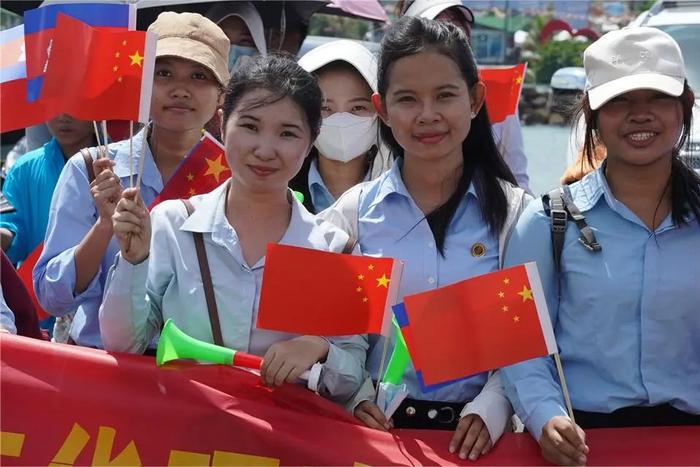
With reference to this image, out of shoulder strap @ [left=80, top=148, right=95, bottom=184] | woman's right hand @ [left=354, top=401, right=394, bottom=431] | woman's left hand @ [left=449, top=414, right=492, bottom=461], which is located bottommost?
woman's left hand @ [left=449, top=414, right=492, bottom=461]

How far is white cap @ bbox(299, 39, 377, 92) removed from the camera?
4.25 m

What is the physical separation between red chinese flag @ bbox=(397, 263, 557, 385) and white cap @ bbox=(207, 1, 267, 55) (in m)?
2.92

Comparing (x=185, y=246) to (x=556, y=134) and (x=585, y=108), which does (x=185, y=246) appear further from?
(x=556, y=134)

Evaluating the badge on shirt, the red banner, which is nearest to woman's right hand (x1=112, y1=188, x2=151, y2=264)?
the red banner

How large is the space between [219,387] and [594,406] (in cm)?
104

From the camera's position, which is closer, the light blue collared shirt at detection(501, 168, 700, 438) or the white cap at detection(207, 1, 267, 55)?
the light blue collared shirt at detection(501, 168, 700, 438)

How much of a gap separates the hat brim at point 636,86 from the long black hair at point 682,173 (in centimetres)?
8

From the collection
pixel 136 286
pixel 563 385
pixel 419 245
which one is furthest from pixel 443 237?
pixel 136 286

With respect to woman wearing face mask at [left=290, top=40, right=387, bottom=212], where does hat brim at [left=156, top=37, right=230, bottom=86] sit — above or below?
above

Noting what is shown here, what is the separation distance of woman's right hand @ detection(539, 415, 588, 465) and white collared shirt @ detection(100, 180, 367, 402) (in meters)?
0.56

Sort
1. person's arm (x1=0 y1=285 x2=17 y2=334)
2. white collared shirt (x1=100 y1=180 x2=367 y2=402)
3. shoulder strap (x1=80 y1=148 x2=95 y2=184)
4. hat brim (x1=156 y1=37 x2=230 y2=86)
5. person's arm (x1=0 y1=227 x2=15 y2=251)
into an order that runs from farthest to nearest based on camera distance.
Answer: person's arm (x1=0 y1=227 x2=15 y2=251) → hat brim (x1=156 y1=37 x2=230 y2=86) → shoulder strap (x1=80 y1=148 x2=95 y2=184) → person's arm (x1=0 y1=285 x2=17 y2=334) → white collared shirt (x1=100 y1=180 x2=367 y2=402)

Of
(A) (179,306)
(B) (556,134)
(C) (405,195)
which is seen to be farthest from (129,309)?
(B) (556,134)

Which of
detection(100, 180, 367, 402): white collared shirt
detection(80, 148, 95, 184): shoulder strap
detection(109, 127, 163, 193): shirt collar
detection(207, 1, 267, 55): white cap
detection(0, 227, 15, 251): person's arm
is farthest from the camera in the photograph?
detection(207, 1, 267, 55): white cap

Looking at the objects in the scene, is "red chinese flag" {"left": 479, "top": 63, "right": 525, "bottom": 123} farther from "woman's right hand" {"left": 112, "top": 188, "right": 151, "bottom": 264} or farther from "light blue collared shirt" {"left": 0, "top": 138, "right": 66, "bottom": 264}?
"woman's right hand" {"left": 112, "top": 188, "right": 151, "bottom": 264}
